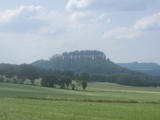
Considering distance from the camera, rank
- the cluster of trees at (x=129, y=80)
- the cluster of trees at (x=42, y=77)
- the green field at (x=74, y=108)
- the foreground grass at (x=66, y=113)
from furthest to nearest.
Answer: the cluster of trees at (x=129, y=80) < the cluster of trees at (x=42, y=77) < the green field at (x=74, y=108) < the foreground grass at (x=66, y=113)

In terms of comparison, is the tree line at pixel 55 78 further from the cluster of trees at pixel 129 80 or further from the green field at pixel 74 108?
the green field at pixel 74 108

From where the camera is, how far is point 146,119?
23.2 m

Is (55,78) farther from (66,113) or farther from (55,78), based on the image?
(66,113)

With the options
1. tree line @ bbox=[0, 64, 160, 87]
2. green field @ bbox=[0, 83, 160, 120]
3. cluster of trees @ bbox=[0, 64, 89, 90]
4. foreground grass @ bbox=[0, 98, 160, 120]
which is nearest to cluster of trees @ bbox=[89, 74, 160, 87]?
tree line @ bbox=[0, 64, 160, 87]

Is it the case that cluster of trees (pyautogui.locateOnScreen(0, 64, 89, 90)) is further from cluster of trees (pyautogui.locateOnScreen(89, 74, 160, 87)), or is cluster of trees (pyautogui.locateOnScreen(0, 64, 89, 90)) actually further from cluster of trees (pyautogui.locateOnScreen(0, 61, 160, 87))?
cluster of trees (pyautogui.locateOnScreen(89, 74, 160, 87))

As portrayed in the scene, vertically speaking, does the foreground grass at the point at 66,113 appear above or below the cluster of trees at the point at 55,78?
below

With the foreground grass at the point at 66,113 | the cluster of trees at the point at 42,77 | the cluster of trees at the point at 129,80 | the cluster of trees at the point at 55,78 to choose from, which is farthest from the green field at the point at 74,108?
the cluster of trees at the point at 129,80

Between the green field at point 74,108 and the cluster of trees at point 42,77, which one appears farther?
the cluster of trees at point 42,77

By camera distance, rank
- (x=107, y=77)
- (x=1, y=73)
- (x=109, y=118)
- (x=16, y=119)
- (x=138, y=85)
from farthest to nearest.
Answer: (x=107, y=77) → (x=138, y=85) → (x=1, y=73) → (x=109, y=118) → (x=16, y=119)

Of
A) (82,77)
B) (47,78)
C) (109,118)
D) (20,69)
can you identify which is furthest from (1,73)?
(109,118)

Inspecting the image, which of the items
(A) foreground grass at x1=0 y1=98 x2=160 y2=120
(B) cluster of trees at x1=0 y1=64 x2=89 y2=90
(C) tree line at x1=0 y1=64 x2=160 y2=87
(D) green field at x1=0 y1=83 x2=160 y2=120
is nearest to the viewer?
(A) foreground grass at x1=0 y1=98 x2=160 y2=120

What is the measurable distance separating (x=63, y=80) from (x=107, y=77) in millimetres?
64502

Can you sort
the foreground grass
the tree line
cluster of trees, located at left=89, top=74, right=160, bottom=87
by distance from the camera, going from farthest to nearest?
1. cluster of trees, located at left=89, top=74, right=160, bottom=87
2. the tree line
3. the foreground grass

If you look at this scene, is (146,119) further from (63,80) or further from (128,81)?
(128,81)
